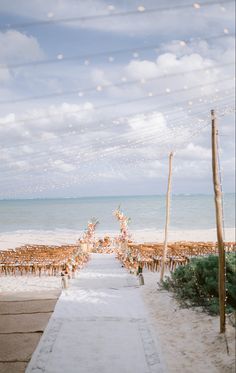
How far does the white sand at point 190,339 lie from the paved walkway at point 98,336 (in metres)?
0.38

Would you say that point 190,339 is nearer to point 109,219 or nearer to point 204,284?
point 204,284

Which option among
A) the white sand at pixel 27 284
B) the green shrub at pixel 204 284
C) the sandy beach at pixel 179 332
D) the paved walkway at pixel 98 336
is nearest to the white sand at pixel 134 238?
the white sand at pixel 27 284

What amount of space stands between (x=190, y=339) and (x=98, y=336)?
2370 mm

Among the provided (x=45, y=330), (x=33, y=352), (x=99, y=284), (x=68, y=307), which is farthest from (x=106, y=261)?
(x=33, y=352)

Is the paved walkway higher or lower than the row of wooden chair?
lower

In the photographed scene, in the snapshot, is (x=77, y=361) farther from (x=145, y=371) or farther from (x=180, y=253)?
(x=180, y=253)

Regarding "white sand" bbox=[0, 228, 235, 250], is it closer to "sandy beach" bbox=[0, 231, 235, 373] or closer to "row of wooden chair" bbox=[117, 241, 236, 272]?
"row of wooden chair" bbox=[117, 241, 236, 272]

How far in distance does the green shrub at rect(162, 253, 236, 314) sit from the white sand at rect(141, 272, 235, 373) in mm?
401

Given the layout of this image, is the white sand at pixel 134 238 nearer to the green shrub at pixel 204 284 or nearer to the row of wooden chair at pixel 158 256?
the row of wooden chair at pixel 158 256

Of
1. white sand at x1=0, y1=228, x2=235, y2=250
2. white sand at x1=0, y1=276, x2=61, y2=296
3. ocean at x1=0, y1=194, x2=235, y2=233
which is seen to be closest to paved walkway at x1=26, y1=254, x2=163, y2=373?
white sand at x1=0, y1=276, x2=61, y2=296

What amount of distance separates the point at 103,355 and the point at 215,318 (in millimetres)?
3729

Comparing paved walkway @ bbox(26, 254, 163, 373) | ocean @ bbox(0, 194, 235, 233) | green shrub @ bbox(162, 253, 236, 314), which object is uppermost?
ocean @ bbox(0, 194, 235, 233)

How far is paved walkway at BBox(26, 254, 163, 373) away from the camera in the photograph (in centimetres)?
745

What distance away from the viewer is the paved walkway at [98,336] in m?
7.45
